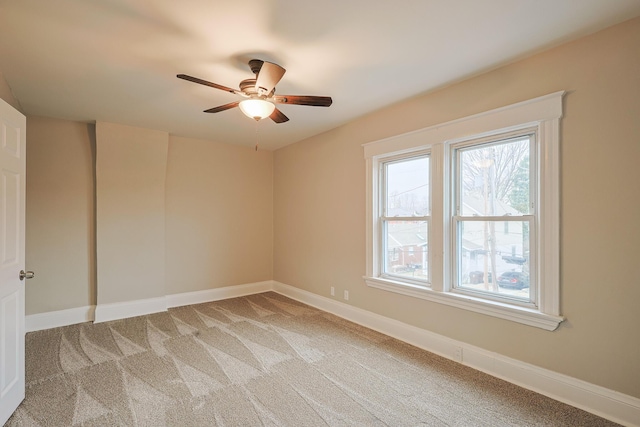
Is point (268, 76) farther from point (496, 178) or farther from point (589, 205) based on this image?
point (589, 205)

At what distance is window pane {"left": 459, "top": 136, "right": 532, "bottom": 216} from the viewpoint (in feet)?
8.38

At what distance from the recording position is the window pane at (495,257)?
2551 millimetres

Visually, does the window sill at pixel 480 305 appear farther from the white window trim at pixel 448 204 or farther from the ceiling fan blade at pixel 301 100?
the ceiling fan blade at pixel 301 100

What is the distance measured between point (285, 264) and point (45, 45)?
400cm

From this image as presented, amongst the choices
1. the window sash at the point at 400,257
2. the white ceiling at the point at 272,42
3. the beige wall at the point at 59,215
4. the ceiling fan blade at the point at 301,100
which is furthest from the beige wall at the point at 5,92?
the window sash at the point at 400,257

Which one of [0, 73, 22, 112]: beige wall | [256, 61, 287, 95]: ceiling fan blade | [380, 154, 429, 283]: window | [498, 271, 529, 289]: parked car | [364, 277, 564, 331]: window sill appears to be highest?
[0, 73, 22, 112]: beige wall

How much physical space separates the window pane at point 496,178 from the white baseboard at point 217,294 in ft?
12.3

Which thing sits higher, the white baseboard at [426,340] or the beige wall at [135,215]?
the beige wall at [135,215]

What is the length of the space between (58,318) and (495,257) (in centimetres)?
504

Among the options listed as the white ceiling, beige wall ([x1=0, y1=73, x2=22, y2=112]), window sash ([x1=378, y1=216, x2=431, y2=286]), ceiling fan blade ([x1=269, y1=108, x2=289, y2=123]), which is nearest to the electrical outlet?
window sash ([x1=378, y1=216, x2=431, y2=286])

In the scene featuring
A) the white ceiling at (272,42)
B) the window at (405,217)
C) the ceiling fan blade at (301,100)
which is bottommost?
the window at (405,217)

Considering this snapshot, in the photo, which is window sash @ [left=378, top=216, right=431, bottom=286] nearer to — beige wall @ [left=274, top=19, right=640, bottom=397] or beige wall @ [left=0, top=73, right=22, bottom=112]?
beige wall @ [left=274, top=19, right=640, bottom=397]

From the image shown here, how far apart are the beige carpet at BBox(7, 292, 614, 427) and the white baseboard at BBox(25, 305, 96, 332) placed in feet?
0.70

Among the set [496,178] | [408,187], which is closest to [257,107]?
[408,187]
